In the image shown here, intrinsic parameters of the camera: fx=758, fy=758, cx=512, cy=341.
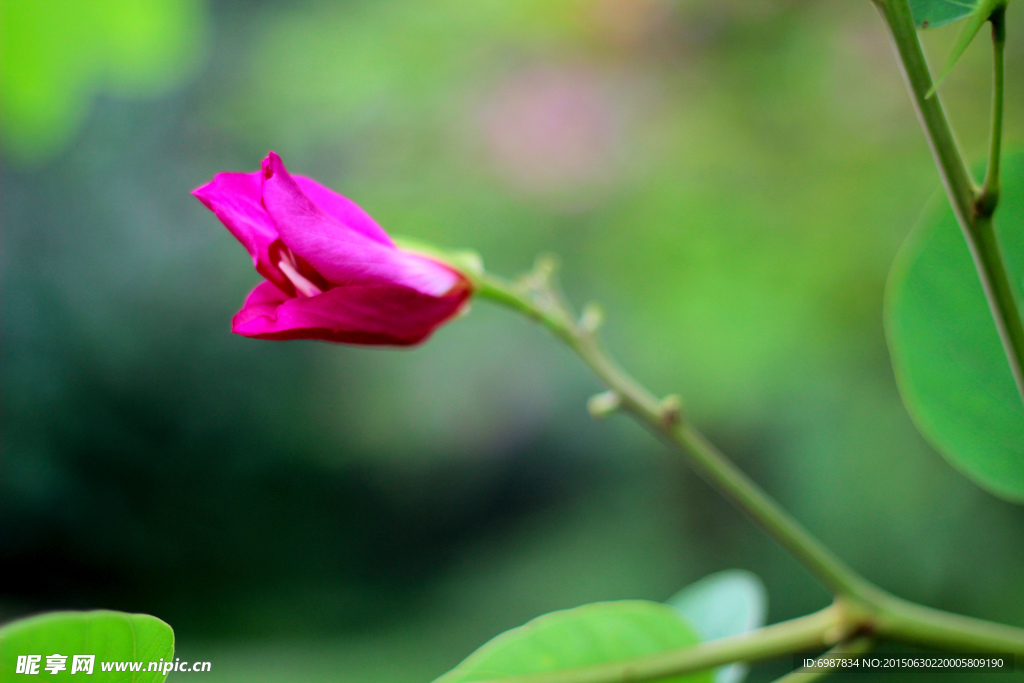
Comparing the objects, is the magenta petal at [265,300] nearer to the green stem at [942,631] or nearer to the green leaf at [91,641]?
the green leaf at [91,641]

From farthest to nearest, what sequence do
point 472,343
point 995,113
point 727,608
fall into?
point 472,343
point 727,608
point 995,113

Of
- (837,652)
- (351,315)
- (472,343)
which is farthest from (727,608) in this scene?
(472,343)

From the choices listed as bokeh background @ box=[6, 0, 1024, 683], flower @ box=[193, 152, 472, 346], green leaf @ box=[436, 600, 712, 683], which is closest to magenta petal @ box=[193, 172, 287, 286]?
flower @ box=[193, 152, 472, 346]

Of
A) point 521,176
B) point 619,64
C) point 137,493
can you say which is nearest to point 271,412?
point 137,493

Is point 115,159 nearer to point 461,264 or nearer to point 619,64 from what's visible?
point 619,64

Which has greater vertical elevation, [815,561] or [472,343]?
[472,343]

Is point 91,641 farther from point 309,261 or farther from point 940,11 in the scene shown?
point 940,11

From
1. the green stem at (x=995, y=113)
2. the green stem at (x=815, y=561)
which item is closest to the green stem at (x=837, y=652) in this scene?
the green stem at (x=815, y=561)
